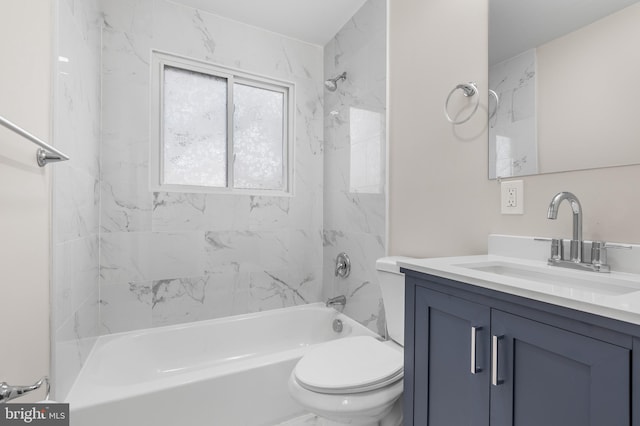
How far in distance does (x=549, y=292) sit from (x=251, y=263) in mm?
1905

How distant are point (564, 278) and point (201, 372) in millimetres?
1495

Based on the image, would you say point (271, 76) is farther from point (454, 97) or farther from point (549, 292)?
point (549, 292)

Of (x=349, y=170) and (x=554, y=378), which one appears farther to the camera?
(x=349, y=170)

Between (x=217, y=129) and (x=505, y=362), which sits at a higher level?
(x=217, y=129)

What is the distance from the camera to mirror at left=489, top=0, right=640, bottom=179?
918 millimetres

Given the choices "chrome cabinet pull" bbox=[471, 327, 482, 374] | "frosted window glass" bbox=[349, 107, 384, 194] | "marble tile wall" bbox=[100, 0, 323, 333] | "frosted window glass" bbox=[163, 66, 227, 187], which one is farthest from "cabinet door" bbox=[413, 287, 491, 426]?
"frosted window glass" bbox=[163, 66, 227, 187]

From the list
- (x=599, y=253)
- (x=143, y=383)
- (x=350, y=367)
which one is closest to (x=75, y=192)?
(x=143, y=383)

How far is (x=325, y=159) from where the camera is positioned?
2.49 m

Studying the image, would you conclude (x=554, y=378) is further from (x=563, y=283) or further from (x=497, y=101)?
(x=497, y=101)

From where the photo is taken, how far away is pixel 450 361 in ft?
2.89

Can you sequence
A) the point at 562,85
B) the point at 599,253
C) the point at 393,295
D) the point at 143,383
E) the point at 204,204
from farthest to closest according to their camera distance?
1. the point at 204,204
2. the point at 393,295
3. the point at 143,383
4. the point at 562,85
5. the point at 599,253

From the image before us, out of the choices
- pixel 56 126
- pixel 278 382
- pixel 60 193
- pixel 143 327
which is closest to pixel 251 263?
pixel 143 327

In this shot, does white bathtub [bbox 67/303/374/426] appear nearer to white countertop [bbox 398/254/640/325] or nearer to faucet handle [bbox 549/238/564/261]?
white countertop [bbox 398/254/640/325]

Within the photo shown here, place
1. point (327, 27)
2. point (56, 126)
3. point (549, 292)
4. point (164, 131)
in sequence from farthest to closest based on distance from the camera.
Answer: point (327, 27) → point (164, 131) → point (56, 126) → point (549, 292)
